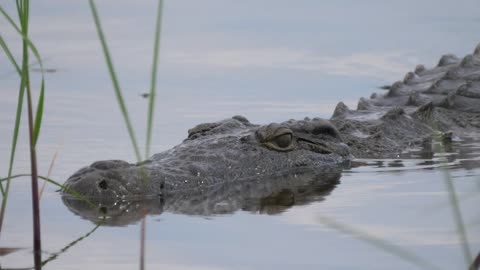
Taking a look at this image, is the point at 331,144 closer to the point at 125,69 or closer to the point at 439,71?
the point at 439,71

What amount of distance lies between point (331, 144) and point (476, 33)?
812 cm

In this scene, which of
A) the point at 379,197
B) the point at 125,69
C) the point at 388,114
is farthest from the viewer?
the point at 125,69

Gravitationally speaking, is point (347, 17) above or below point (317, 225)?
above

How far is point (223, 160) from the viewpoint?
942cm

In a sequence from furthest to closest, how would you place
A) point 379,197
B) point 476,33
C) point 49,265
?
point 476,33 < point 379,197 < point 49,265

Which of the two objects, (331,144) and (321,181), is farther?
(331,144)

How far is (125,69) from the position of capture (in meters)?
15.1

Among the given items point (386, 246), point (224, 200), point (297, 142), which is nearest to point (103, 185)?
point (224, 200)

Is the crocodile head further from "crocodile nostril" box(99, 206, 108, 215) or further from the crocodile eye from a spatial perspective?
"crocodile nostril" box(99, 206, 108, 215)

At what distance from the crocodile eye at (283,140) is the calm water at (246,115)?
0.64 m

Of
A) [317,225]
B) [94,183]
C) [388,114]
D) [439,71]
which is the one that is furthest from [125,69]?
[317,225]

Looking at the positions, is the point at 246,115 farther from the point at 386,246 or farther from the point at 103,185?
the point at 386,246

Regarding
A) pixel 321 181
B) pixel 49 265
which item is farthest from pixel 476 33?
pixel 49 265

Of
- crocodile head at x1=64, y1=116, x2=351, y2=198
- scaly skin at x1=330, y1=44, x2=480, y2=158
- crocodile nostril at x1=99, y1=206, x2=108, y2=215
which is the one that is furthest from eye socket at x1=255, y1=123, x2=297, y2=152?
crocodile nostril at x1=99, y1=206, x2=108, y2=215
